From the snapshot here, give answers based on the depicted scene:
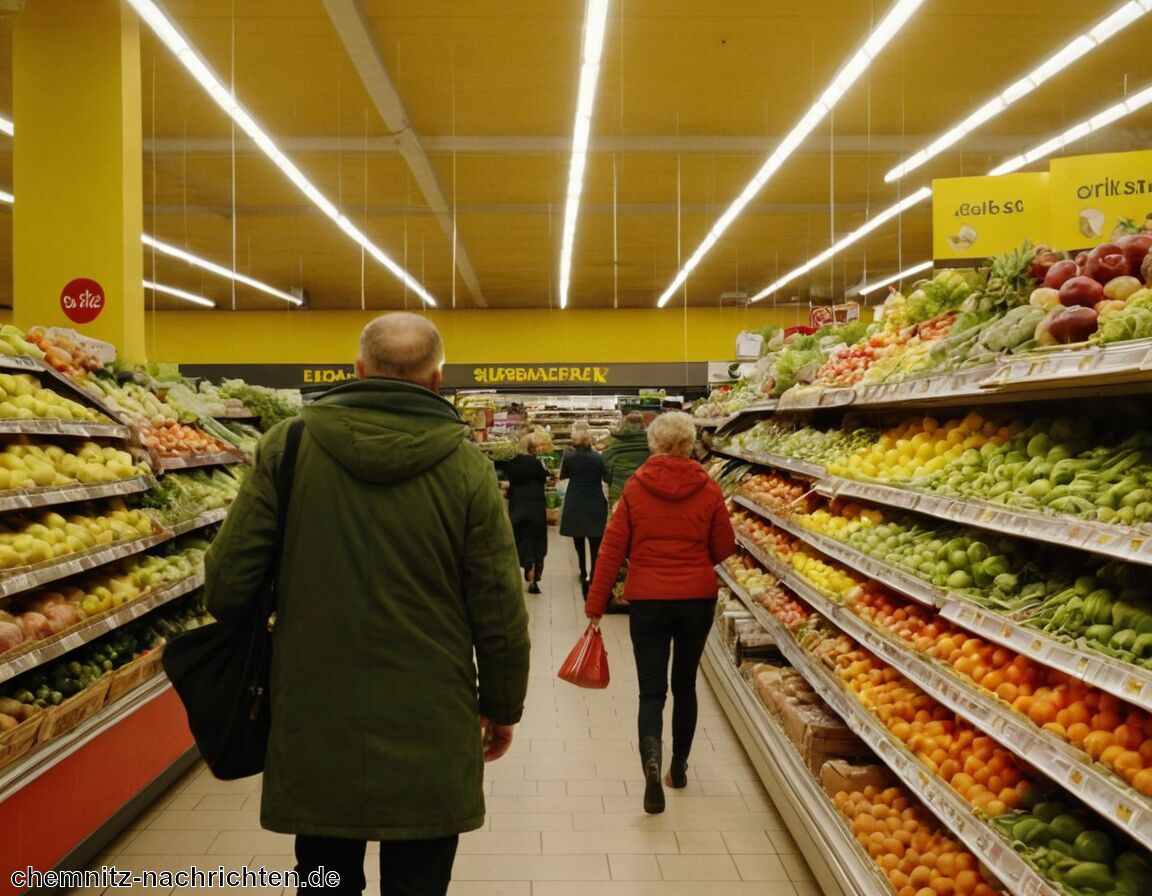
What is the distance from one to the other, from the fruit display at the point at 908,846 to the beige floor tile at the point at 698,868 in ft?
1.63

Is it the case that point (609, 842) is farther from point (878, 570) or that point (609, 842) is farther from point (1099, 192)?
point (1099, 192)

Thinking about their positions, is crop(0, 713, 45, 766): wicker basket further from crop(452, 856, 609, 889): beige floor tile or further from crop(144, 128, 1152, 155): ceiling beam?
crop(144, 128, 1152, 155): ceiling beam

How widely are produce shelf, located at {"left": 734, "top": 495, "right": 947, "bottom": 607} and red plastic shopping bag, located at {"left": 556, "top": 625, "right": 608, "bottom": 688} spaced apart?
3.57ft

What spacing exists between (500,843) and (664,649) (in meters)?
1.07

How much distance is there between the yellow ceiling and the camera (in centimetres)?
692

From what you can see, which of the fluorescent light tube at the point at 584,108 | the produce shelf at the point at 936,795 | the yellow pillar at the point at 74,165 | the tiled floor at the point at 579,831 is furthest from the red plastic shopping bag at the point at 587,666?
the yellow pillar at the point at 74,165

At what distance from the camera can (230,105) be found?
7.48 metres

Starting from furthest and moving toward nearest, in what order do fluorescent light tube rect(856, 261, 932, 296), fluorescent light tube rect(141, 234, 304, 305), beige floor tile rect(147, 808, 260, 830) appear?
fluorescent light tube rect(856, 261, 932, 296)
fluorescent light tube rect(141, 234, 304, 305)
beige floor tile rect(147, 808, 260, 830)

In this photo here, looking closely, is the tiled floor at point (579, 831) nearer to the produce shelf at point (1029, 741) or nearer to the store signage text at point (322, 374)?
the produce shelf at point (1029, 741)

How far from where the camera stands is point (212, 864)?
3.42 m

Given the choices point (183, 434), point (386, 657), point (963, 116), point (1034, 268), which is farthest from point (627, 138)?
point (386, 657)

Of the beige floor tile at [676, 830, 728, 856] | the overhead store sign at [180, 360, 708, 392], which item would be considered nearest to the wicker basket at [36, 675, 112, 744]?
the beige floor tile at [676, 830, 728, 856]

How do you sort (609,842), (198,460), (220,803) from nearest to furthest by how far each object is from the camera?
(609,842) → (220,803) → (198,460)

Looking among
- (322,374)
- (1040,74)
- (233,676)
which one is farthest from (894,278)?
(233,676)
